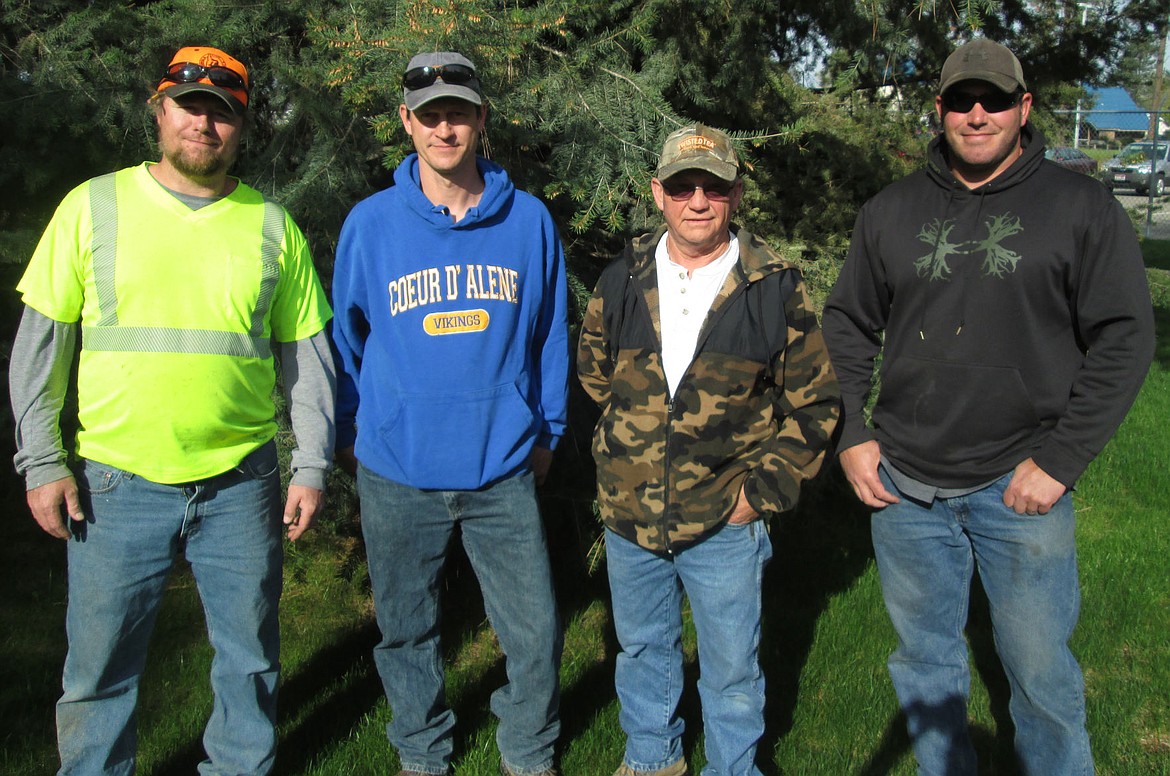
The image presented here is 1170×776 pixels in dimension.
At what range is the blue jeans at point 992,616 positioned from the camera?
2.71 m

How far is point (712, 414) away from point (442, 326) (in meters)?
0.84

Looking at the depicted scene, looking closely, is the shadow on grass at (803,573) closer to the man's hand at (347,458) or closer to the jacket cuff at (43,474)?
the man's hand at (347,458)

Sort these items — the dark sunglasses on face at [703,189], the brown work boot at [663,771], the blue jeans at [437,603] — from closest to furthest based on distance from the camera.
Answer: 1. the dark sunglasses on face at [703,189]
2. the blue jeans at [437,603]
3. the brown work boot at [663,771]

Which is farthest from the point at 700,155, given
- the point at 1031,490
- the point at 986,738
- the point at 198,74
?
the point at 986,738

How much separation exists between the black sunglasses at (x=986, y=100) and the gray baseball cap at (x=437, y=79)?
1.35 meters

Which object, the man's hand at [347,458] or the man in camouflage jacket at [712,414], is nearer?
the man in camouflage jacket at [712,414]

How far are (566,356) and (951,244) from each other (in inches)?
47.5

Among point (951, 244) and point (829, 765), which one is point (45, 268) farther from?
point (829, 765)

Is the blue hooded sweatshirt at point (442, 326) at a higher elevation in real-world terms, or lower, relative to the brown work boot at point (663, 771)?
higher

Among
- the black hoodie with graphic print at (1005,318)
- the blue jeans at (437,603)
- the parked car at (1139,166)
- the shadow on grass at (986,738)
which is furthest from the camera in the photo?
the parked car at (1139,166)

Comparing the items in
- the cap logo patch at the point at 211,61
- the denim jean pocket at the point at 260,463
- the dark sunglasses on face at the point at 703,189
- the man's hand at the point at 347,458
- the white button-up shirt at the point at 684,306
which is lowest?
the man's hand at the point at 347,458

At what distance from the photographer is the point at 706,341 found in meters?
2.81

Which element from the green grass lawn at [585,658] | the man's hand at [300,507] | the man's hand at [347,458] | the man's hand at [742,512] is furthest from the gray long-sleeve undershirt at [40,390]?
the man's hand at [742,512]

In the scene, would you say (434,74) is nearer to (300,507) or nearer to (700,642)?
(300,507)
